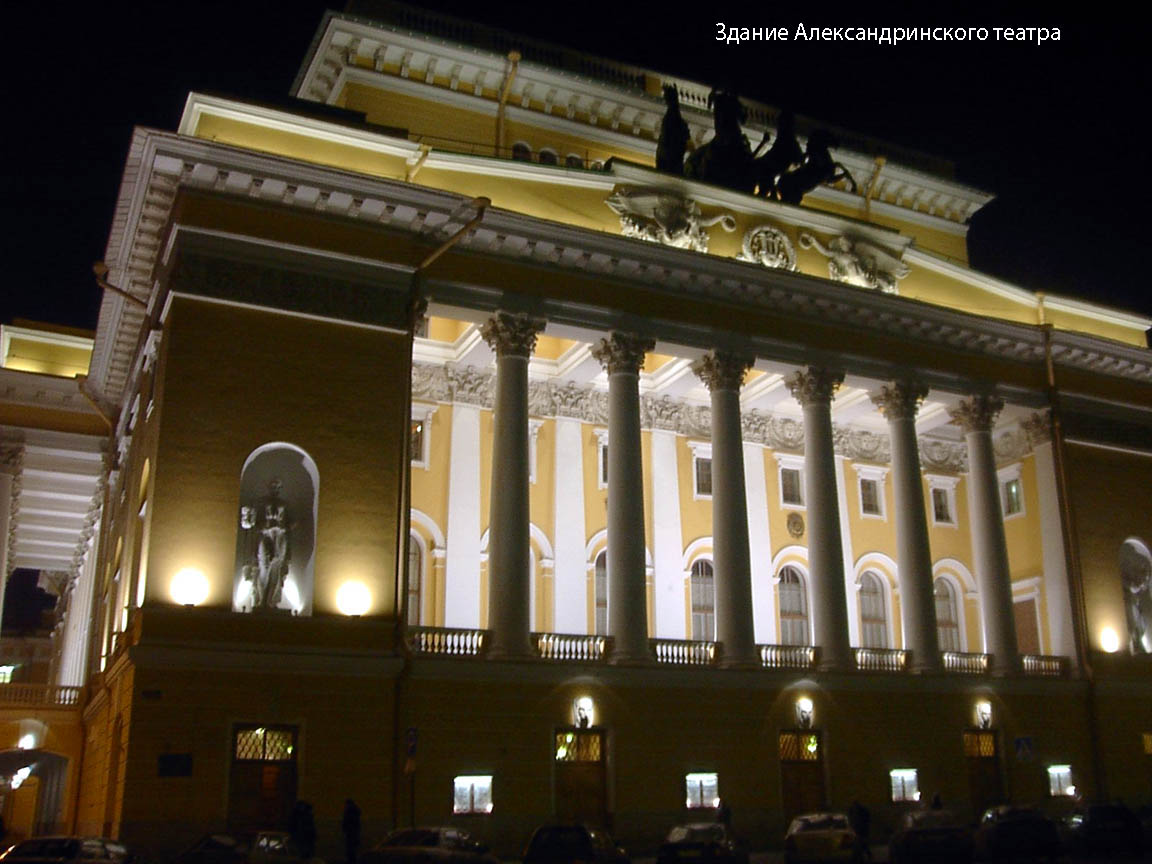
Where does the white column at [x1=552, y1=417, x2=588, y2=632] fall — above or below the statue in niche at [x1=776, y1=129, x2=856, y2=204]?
below

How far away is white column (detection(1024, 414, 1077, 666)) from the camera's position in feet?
100

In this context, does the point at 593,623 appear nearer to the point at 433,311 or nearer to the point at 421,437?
the point at 421,437

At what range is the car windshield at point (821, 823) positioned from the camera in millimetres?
20375

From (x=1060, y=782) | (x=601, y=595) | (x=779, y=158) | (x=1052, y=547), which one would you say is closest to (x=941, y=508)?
(x=1052, y=547)

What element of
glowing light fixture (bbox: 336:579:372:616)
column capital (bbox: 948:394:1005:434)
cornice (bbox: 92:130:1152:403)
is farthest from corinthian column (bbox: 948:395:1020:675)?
glowing light fixture (bbox: 336:579:372:616)

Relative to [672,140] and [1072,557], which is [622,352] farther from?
[1072,557]

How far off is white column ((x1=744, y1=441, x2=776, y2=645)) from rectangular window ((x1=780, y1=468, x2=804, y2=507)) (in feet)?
2.30

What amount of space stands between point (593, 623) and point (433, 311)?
30.5 feet

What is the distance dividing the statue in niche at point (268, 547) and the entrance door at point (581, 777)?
6.08 m

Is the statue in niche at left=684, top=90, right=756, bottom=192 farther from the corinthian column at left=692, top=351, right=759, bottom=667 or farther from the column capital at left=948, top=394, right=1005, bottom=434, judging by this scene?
the column capital at left=948, top=394, right=1005, bottom=434

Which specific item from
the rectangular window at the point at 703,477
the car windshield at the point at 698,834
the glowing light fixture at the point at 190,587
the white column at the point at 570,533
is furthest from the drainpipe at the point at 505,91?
the car windshield at the point at 698,834

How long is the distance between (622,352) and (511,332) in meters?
2.60

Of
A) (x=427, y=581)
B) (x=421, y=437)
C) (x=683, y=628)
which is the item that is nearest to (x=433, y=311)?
(x=421, y=437)

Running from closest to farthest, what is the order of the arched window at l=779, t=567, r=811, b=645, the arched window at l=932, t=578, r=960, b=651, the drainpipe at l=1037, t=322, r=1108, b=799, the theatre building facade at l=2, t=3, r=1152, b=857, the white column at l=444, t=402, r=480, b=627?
the theatre building facade at l=2, t=3, r=1152, b=857, the white column at l=444, t=402, r=480, b=627, the drainpipe at l=1037, t=322, r=1108, b=799, the arched window at l=779, t=567, r=811, b=645, the arched window at l=932, t=578, r=960, b=651
